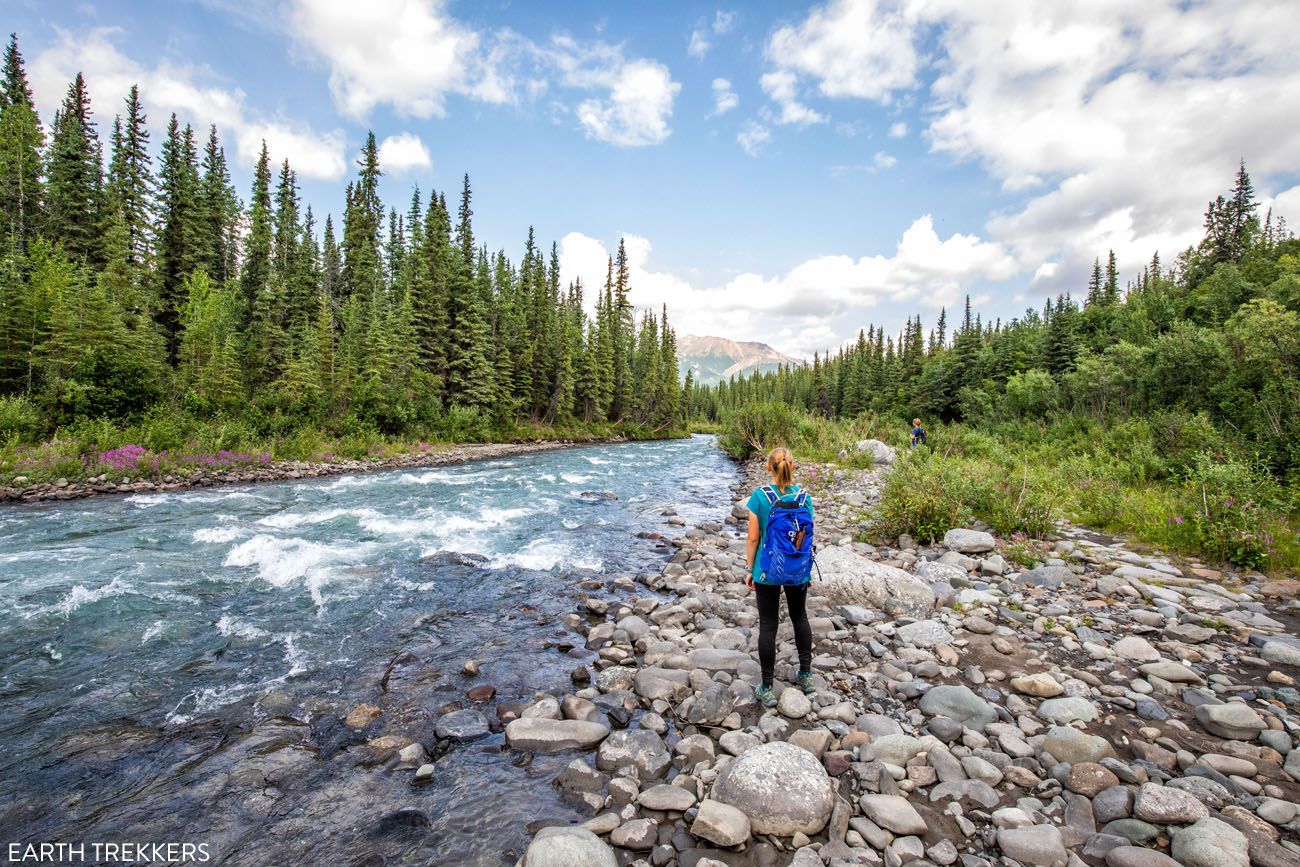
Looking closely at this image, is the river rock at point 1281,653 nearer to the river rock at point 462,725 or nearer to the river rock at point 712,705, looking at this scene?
the river rock at point 712,705

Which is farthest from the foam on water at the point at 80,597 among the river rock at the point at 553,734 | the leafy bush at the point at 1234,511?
the leafy bush at the point at 1234,511

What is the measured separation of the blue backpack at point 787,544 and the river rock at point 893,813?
5.67ft

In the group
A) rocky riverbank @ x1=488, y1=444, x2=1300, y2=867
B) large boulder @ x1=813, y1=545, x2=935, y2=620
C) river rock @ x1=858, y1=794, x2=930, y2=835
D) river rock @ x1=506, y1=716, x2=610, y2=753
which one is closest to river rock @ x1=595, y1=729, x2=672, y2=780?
rocky riverbank @ x1=488, y1=444, x2=1300, y2=867

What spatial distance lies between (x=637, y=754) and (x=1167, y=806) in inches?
138

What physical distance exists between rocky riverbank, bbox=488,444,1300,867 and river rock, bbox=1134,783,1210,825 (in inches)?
0.4

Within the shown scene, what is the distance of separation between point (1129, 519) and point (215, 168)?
6112cm

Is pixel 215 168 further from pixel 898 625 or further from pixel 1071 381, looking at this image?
pixel 1071 381

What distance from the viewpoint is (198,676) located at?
558 cm

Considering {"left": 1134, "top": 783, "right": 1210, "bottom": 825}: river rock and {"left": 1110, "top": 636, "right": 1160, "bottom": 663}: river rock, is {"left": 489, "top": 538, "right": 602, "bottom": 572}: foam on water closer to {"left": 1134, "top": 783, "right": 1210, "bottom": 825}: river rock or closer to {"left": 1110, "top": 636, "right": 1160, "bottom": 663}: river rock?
{"left": 1110, "top": 636, "right": 1160, "bottom": 663}: river rock

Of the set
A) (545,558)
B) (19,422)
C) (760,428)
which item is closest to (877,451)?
(760,428)

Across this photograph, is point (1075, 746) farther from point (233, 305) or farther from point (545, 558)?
point (233, 305)

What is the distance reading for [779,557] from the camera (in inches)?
188

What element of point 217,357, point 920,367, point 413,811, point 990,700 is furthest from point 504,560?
point 920,367

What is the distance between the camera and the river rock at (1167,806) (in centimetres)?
305
